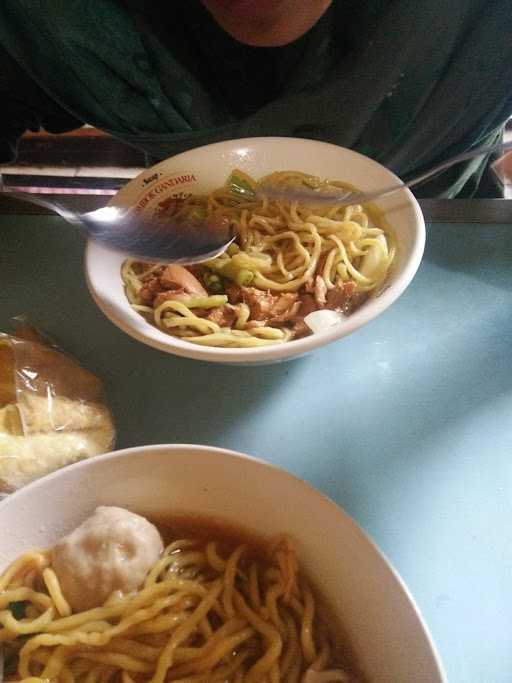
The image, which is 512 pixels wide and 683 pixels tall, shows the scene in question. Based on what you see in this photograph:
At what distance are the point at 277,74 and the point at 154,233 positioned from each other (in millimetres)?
490

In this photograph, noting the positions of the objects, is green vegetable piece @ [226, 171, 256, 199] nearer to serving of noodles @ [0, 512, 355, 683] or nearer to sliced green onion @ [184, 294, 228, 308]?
sliced green onion @ [184, 294, 228, 308]

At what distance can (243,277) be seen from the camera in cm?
98

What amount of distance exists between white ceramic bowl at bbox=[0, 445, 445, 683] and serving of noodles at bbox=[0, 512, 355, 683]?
0.09ft

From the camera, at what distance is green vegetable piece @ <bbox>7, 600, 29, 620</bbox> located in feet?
2.26

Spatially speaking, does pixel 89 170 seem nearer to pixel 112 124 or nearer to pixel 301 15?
pixel 112 124

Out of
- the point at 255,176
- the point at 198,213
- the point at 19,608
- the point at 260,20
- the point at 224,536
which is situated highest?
the point at 260,20

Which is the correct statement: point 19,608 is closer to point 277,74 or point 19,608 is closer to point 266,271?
point 266,271

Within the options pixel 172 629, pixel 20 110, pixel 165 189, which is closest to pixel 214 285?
pixel 165 189

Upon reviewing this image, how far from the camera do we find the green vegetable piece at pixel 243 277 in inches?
38.7

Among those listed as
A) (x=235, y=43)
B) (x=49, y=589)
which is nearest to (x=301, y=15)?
(x=235, y=43)

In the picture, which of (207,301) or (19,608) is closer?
(19,608)

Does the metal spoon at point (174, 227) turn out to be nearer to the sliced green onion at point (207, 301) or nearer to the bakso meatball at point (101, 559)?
the sliced green onion at point (207, 301)

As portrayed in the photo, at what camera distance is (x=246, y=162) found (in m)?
1.13

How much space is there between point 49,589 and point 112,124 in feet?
3.17
